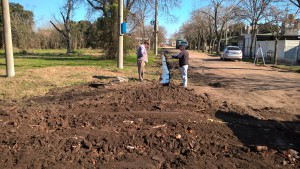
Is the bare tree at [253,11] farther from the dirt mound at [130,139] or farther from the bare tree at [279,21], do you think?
the dirt mound at [130,139]

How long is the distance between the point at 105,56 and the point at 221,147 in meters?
20.6

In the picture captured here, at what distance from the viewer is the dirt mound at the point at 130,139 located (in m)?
4.31

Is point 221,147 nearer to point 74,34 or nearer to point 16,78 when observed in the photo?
point 16,78

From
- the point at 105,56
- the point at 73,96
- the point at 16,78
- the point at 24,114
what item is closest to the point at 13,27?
the point at 105,56

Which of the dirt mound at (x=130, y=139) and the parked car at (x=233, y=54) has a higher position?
the parked car at (x=233, y=54)

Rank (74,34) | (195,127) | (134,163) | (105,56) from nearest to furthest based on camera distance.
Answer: (134,163), (195,127), (105,56), (74,34)

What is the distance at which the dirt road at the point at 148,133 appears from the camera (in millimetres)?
4348

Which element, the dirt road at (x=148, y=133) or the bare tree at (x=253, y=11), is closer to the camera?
the dirt road at (x=148, y=133)

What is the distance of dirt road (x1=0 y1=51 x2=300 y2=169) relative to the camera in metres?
4.35

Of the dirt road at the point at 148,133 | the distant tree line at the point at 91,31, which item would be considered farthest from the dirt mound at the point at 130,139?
the distant tree line at the point at 91,31

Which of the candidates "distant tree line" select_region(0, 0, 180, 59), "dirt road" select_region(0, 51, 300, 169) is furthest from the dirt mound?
"distant tree line" select_region(0, 0, 180, 59)

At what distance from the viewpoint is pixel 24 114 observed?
20.0 feet

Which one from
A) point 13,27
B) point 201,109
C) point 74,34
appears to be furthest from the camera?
point 74,34

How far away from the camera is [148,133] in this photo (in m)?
5.29
